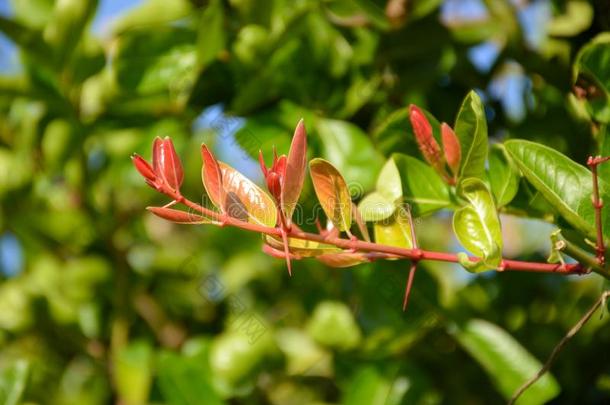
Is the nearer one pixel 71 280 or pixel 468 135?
pixel 468 135

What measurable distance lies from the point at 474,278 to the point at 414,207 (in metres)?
0.63

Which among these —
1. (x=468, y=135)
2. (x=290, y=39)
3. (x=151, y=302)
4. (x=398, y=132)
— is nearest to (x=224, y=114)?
(x=290, y=39)

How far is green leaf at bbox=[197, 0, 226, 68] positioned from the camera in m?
0.95

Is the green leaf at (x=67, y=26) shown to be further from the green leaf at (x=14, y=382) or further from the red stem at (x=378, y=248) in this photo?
the red stem at (x=378, y=248)

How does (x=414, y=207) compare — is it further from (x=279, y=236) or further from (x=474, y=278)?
(x=474, y=278)

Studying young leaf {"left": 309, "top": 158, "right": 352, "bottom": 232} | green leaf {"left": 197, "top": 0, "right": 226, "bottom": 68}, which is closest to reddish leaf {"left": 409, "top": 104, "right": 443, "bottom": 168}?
young leaf {"left": 309, "top": 158, "right": 352, "bottom": 232}

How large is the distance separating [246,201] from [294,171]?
5cm

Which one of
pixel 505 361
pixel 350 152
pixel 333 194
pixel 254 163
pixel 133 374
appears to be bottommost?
pixel 133 374

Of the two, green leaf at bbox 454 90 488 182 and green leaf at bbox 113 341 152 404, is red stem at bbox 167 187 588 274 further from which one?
green leaf at bbox 113 341 152 404

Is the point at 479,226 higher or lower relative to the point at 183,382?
higher

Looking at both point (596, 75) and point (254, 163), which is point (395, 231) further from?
point (254, 163)

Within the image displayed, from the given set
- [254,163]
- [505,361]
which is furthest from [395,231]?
[254,163]

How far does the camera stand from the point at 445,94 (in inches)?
46.9

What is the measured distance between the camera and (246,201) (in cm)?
63
